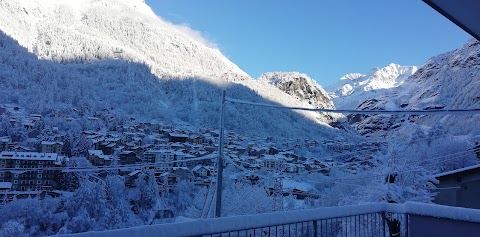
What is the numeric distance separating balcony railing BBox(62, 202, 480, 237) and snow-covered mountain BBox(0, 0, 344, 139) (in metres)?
46.4

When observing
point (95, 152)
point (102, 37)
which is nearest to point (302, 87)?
point (102, 37)

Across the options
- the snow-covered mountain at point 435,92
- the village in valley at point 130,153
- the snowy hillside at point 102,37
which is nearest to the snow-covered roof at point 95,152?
the village in valley at point 130,153

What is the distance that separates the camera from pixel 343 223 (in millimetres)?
5070

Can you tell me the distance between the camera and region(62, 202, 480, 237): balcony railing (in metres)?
3.12

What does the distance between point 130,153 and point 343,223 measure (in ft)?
151

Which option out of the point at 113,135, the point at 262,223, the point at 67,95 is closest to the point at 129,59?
the point at 67,95

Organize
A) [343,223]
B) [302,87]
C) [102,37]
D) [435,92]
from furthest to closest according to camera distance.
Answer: [302,87] < [435,92] < [102,37] < [343,223]

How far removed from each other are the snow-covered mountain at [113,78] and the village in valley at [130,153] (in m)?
6.28

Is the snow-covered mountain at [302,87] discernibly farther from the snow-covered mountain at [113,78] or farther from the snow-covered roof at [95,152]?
the snow-covered roof at [95,152]

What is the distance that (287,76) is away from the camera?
596 ft

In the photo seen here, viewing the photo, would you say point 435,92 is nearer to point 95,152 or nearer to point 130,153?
point 130,153

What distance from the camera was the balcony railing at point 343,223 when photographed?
10.2ft

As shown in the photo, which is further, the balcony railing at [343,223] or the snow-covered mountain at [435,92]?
the snow-covered mountain at [435,92]

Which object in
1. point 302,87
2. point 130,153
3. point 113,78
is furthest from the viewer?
point 302,87
